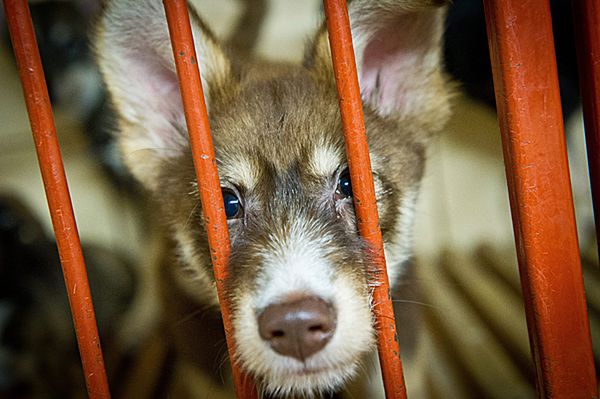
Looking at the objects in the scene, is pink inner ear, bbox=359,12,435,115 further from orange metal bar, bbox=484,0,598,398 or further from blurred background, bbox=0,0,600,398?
orange metal bar, bbox=484,0,598,398

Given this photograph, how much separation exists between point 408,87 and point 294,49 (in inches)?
33.3

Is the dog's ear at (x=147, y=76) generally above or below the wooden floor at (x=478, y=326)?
above

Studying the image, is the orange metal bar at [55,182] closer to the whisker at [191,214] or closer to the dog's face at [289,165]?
the dog's face at [289,165]

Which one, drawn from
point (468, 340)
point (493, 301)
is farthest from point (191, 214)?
point (493, 301)

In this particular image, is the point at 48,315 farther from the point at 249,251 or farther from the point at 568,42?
the point at 568,42

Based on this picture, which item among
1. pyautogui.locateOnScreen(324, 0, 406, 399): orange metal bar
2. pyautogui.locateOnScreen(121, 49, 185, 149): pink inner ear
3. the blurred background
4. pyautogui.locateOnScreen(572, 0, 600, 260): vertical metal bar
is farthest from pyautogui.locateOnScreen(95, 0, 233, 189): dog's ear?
pyautogui.locateOnScreen(572, 0, 600, 260): vertical metal bar

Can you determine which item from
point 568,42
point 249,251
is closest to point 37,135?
point 249,251

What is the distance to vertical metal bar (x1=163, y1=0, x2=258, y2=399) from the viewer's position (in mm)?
1234

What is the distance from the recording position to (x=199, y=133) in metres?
1.26

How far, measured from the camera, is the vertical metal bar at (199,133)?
48.6 inches

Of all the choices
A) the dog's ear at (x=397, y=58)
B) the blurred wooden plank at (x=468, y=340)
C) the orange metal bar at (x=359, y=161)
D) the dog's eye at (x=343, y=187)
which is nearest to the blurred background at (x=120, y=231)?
the blurred wooden plank at (x=468, y=340)

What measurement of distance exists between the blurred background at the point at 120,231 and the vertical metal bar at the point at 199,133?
4.51ft

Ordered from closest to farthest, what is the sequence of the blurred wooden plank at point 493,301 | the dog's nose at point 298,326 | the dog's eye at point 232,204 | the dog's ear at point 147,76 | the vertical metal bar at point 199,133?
the vertical metal bar at point 199,133
the dog's nose at point 298,326
the dog's ear at point 147,76
the dog's eye at point 232,204
the blurred wooden plank at point 493,301

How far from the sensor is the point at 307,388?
64.2 inches
